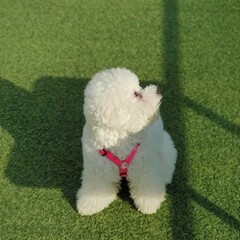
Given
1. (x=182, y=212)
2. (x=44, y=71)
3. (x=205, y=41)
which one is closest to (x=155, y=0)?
(x=205, y=41)

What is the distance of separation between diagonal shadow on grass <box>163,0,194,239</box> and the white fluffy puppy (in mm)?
100

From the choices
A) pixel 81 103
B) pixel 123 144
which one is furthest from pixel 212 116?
pixel 123 144

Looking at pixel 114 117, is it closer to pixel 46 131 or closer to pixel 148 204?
pixel 148 204

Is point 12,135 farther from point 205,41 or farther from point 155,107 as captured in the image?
point 205,41

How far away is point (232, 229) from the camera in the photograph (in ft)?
8.35

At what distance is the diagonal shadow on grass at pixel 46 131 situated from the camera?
285cm

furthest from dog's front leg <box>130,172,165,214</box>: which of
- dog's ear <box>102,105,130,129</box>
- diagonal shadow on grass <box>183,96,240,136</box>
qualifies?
diagonal shadow on grass <box>183,96,240,136</box>

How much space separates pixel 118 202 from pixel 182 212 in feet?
1.33

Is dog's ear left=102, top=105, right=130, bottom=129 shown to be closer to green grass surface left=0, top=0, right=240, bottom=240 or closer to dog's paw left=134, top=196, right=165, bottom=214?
dog's paw left=134, top=196, right=165, bottom=214

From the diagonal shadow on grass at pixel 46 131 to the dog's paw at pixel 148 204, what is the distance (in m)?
0.43

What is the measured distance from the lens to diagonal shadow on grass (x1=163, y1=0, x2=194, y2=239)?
2.60m

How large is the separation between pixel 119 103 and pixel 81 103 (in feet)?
4.24

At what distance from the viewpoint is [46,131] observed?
10.1ft

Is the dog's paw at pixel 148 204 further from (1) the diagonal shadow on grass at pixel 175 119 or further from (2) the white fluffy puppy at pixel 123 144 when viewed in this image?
(1) the diagonal shadow on grass at pixel 175 119
